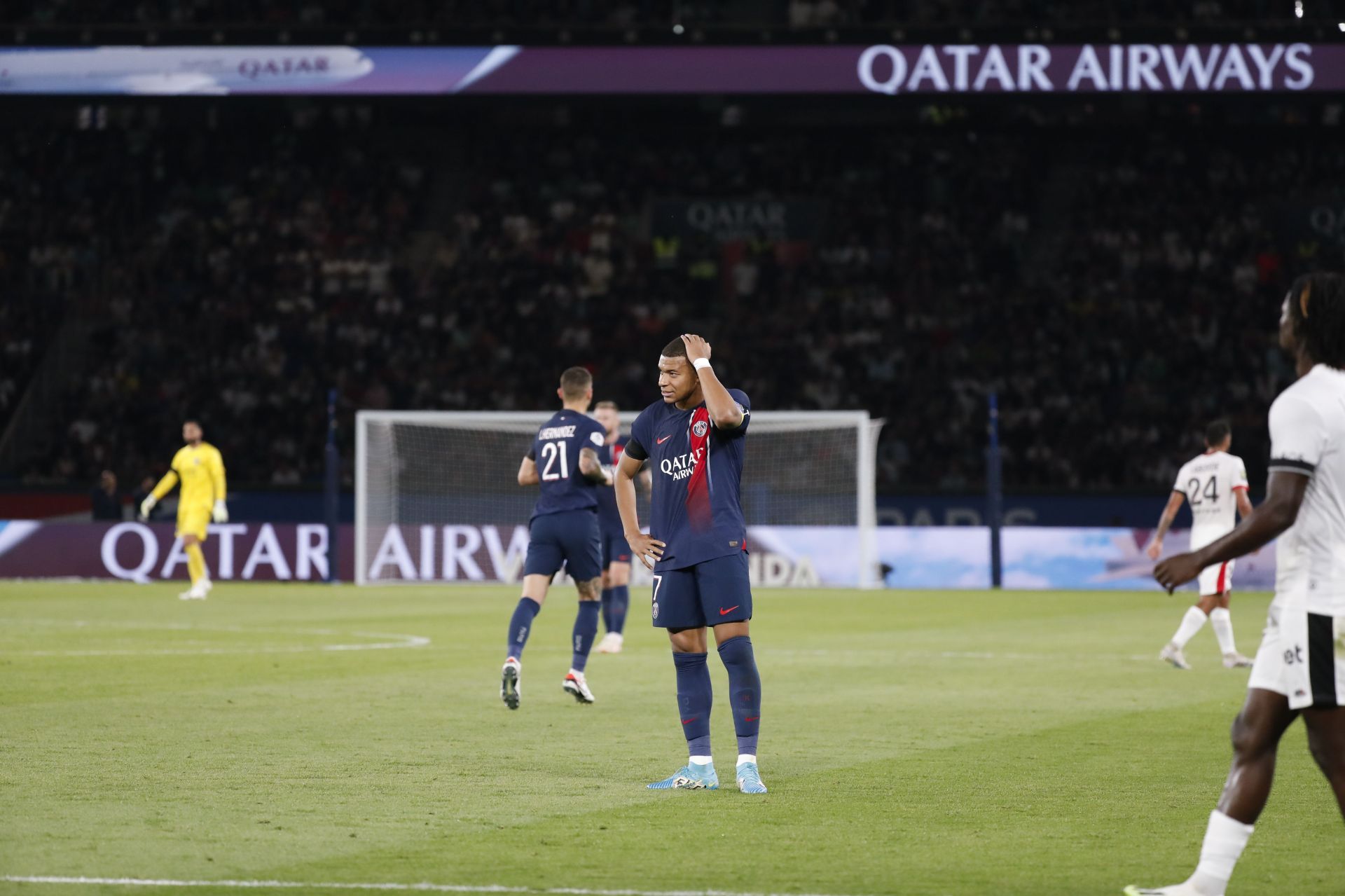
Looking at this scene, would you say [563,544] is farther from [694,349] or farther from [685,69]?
[685,69]

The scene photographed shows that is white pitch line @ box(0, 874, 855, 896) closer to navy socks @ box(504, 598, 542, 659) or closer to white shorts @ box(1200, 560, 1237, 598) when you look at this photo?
navy socks @ box(504, 598, 542, 659)

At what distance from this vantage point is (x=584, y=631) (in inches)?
509

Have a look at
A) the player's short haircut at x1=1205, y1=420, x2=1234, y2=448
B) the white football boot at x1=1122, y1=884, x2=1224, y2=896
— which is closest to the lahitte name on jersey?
the white football boot at x1=1122, y1=884, x2=1224, y2=896

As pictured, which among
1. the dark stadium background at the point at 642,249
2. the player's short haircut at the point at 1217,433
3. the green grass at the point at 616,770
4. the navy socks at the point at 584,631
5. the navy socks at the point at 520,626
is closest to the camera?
the green grass at the point at 616,770

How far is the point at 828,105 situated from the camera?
3628 cm

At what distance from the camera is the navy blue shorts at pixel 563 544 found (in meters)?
12.6

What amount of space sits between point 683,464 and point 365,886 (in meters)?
3.06

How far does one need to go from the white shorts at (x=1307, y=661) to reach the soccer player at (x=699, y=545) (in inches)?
125

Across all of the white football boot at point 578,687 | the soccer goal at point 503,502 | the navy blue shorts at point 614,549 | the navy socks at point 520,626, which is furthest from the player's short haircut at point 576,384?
the soccer goal at point 503,502

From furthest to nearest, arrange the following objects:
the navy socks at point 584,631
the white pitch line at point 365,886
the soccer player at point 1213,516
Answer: the soccer player at point 1213,516, the navy socks at point 584,631, the white pitch line at point 365,886

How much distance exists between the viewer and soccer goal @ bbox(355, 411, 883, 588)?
29.3m

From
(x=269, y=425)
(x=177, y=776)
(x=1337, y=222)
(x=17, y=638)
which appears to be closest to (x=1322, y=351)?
(x=177, y=776)

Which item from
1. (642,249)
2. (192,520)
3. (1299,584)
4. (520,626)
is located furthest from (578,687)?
(642,249)

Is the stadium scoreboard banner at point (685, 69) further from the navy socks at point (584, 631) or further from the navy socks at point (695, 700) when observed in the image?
the navy socks at point (695, 700)
